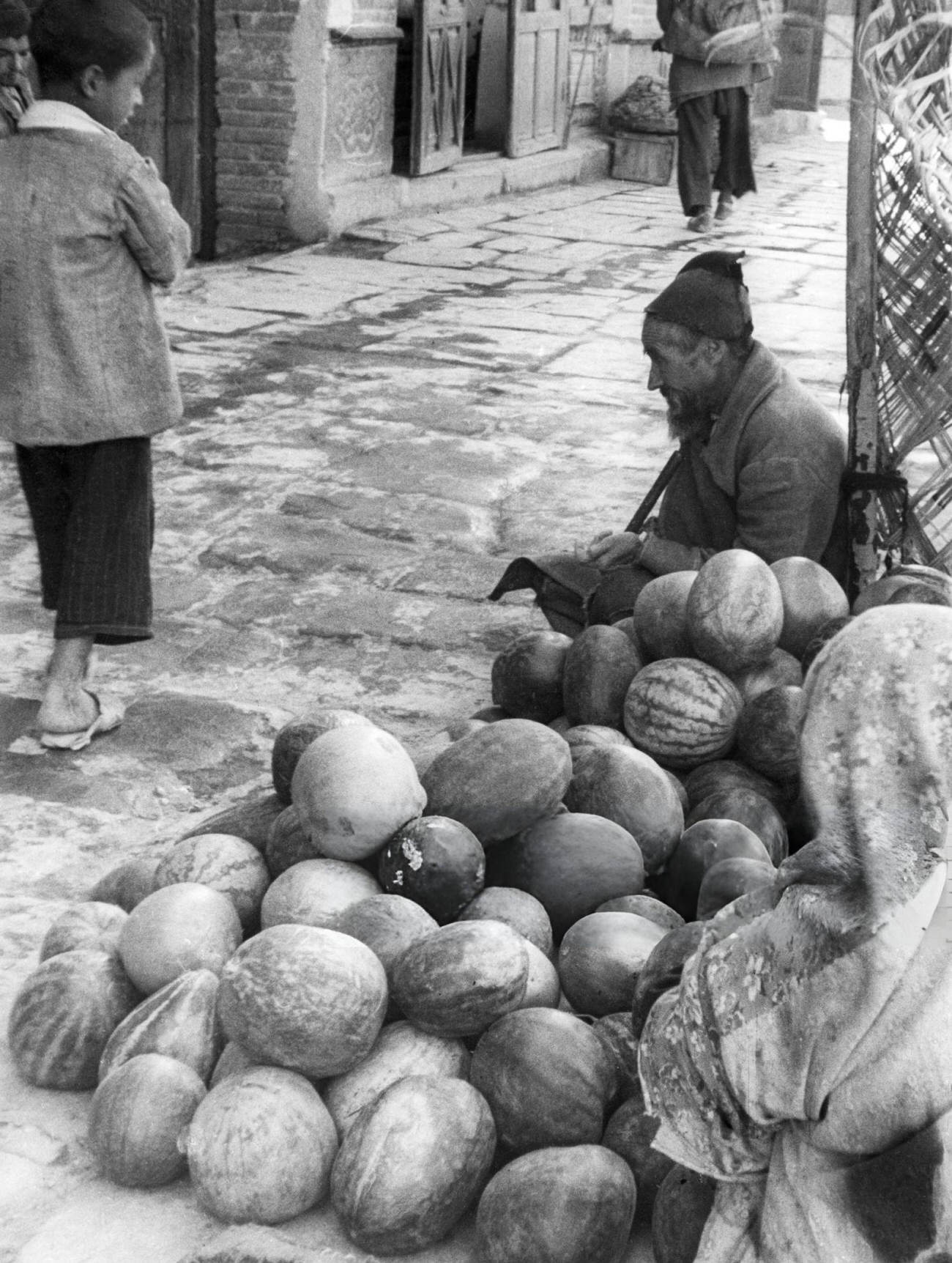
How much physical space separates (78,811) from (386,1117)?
1613mm

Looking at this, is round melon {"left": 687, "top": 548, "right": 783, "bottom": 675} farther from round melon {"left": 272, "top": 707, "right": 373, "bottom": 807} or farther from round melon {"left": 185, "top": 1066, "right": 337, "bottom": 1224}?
round melon {"left": 185, "top": 1066, "right": 337, "bottom": 1224}

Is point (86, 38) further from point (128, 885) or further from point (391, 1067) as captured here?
point (391, 1067)

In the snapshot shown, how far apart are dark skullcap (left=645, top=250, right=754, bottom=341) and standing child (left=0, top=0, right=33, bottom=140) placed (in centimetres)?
161

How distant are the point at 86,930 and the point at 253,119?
27.8 ft

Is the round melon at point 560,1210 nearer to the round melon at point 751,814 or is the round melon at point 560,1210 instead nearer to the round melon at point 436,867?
the round melon at point 436,867

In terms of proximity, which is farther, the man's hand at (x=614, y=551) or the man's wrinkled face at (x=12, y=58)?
the man's hand at (x=614, y=551)

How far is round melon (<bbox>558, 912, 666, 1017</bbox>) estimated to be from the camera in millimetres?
2385

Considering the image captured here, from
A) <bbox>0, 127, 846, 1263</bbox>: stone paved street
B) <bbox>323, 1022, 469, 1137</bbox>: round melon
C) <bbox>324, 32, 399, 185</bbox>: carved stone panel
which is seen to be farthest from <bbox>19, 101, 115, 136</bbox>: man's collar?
<bbox>324, 32, 399, 185</bbox>: carved stone panel

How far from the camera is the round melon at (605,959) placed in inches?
93.9

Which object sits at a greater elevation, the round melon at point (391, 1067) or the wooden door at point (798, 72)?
the wooden door at point (798, 72)

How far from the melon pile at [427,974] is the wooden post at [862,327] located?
3.12 feet

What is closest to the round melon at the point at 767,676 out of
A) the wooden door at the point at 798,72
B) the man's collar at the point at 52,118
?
the man's collar at the point at 52,118

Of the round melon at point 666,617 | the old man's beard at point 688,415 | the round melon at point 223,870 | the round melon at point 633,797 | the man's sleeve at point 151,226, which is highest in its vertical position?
the man's sleeve at point 151,226

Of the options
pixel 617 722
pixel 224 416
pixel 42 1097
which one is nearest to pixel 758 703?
pixel 617 722
